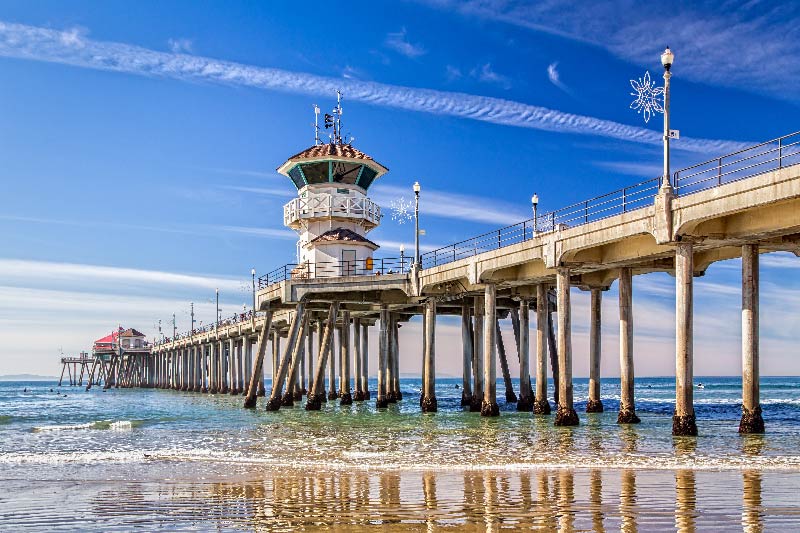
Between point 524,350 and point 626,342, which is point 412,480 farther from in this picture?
point 524,350

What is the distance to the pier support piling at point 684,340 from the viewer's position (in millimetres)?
24547

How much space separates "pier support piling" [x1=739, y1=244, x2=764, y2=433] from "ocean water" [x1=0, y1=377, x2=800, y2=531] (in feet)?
2.88

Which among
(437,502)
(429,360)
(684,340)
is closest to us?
(437,502)

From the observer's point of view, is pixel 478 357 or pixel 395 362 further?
pixel 395 362

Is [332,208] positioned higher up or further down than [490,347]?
higher up

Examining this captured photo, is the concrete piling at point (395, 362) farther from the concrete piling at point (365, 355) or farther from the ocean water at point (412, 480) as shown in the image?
the ocean water at point (412, 480)

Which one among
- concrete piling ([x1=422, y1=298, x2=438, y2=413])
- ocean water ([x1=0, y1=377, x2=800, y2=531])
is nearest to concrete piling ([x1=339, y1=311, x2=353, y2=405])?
concrete piling ([x1=422, y1=298, x2=438, y2=413])

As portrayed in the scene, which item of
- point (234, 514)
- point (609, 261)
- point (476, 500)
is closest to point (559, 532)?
point (476, 500)


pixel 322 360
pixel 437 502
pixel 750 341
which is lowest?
pixel 437 502

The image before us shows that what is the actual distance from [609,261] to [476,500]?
58.3ft

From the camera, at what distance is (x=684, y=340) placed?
80.5 feet

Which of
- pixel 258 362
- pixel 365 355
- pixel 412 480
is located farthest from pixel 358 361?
pixel 412 480

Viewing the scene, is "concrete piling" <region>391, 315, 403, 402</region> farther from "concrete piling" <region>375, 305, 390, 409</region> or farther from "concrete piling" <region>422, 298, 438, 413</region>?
"concrete piling" <region>422, 298, 438, 413</region>

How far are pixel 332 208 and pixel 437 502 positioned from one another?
3712 cm
